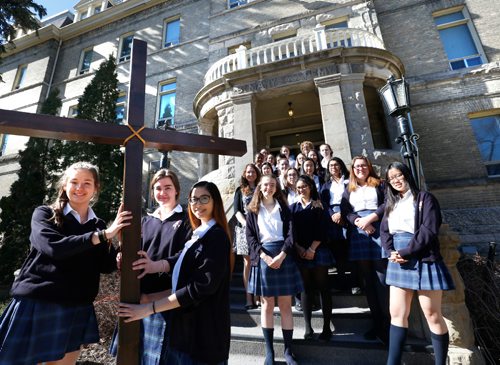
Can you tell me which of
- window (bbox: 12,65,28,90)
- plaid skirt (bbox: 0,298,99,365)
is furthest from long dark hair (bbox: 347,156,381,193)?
window (bbox: 12,65,28,90)

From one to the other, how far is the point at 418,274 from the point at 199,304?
197 cm

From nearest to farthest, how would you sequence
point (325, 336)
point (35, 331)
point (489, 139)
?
point (35, 331) < point (325, 336) < point (489, 139)

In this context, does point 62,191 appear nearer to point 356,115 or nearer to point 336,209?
point 336,209

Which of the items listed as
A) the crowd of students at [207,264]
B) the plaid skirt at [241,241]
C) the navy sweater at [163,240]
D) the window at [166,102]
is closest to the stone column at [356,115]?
the crowd of students at [207,264]

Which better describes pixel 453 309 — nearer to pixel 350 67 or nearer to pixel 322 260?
pixel 322 260

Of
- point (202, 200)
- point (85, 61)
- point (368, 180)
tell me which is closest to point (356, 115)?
point (368, 180)

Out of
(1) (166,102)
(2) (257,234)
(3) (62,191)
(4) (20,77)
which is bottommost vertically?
(2) (257,234)

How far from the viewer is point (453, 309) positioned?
2566 millimetres

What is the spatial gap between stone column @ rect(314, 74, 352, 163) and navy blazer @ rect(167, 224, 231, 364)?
639 cm

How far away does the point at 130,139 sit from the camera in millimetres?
1673

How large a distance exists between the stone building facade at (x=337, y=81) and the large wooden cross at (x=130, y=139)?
623 centimetres

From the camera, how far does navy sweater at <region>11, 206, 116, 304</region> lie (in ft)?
5.15

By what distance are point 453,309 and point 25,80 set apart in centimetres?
2493

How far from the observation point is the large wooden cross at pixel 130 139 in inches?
55.6
